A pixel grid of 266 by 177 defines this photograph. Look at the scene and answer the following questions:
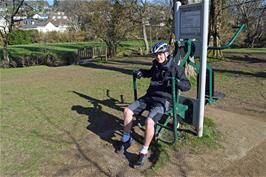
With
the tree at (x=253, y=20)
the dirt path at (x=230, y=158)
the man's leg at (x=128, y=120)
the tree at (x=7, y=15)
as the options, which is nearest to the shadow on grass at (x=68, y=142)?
the man's leg at (x=128, y=120)

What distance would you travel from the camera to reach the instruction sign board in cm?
421

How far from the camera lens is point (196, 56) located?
441cm

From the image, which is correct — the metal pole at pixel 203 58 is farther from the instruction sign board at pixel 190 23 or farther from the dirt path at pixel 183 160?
the dirt path at pixel 183 160

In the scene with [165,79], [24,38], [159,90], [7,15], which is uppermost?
[7,15]

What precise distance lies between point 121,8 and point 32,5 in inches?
223

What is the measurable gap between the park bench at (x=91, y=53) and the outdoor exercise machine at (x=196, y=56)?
1518 cm

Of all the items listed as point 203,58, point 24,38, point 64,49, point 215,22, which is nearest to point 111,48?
point 215,22

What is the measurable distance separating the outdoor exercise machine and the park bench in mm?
15177

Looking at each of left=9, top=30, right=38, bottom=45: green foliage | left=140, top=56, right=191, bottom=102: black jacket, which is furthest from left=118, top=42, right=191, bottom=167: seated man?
left=9, top=30, right=38, bottom=45: green foliage

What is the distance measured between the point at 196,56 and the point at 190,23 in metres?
0.48

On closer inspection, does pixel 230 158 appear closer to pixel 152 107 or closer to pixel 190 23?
pixel 152 107

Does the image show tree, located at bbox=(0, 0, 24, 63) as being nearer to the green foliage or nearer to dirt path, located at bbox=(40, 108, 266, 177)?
dirt path, located at bbox=(40, 108, 266, 177)

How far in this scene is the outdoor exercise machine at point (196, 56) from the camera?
412 cm

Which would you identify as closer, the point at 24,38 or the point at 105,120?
the point at 105,120
